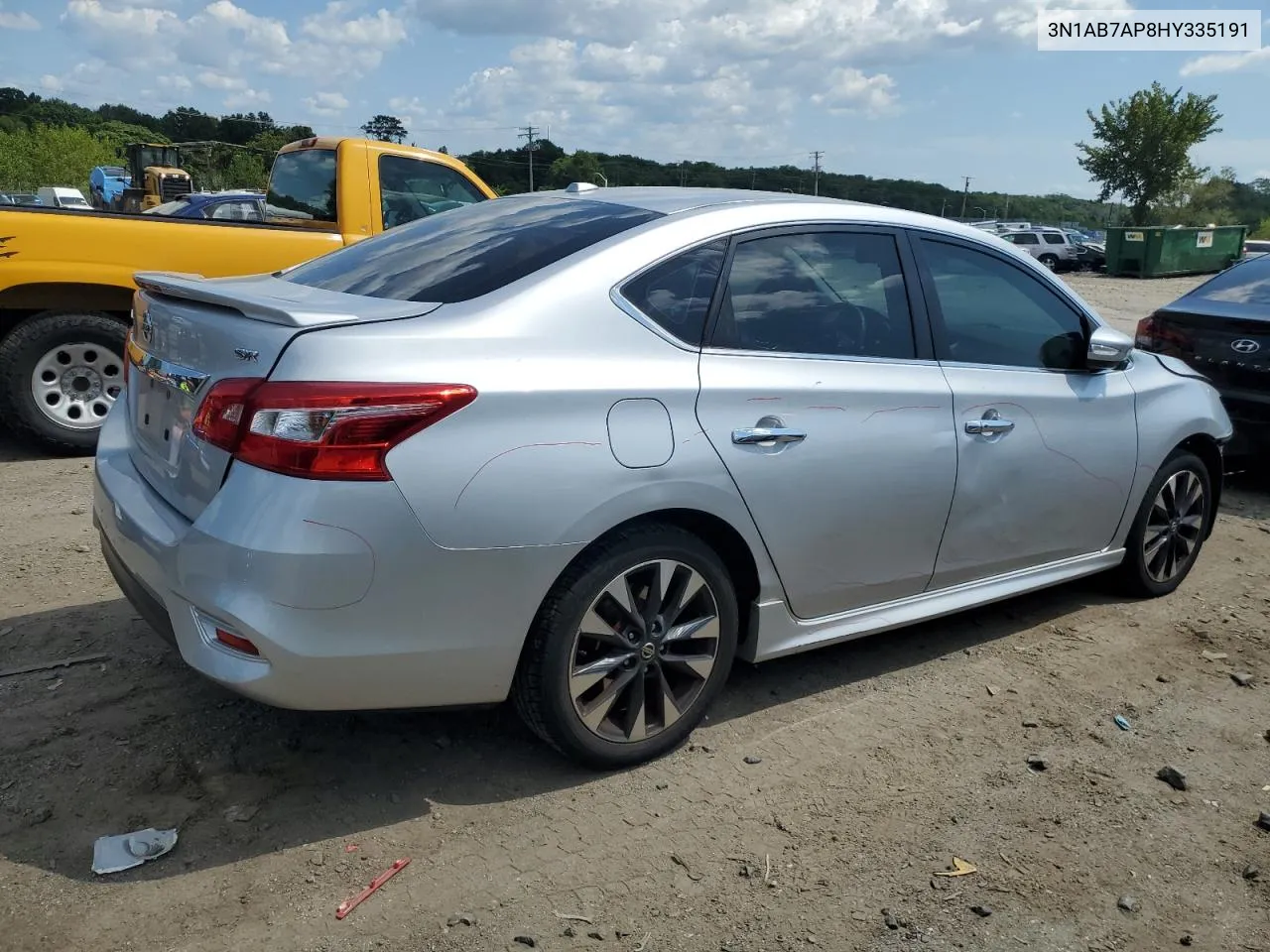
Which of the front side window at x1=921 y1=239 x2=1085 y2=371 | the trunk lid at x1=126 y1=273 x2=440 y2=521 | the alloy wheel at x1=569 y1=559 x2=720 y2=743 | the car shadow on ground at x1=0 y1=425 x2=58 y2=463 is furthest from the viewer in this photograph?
the car shadow on ground at x1=0 y1=425 x2=58 y2=463

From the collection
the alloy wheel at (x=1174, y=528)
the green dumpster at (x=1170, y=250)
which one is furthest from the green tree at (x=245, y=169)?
the alloy wheel at (x=1174, y=528)

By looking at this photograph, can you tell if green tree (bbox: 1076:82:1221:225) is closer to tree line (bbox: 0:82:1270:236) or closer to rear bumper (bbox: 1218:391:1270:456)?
tree line (bbox: 0:82:1270:236)

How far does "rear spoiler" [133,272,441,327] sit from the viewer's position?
2654 mm

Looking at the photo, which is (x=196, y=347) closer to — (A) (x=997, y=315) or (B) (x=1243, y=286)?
(A) (x=997, y=315)

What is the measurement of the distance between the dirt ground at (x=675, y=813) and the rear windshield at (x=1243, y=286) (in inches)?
147

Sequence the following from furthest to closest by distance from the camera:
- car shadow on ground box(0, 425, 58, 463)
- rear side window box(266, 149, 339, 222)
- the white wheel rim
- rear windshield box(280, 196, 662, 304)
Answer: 1. rear side window box(266, 149, 339, 222)
2. car shadow on ground box(0, 425, 58, 463)
3. the white wheel rim
4. rear windshield box(280, 196, 662, 304)

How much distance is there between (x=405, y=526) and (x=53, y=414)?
16.0 feet

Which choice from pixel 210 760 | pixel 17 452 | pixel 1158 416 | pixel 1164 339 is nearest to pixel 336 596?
pixel 210 760

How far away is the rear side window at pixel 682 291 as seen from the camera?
3055mm

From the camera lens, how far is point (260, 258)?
674cm

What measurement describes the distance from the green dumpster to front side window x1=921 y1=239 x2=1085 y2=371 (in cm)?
3610

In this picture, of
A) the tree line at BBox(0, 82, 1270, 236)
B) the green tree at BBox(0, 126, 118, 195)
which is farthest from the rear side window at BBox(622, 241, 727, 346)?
the green tree at BBox(0, 126, 118, 195)

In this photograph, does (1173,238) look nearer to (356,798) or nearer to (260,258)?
(260,258)

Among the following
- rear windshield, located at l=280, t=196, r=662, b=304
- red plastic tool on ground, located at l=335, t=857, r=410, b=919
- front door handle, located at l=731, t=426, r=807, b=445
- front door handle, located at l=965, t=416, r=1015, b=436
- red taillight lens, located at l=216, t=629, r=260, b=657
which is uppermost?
rear windshield, located at l=280, t=196, r=662, b=304
